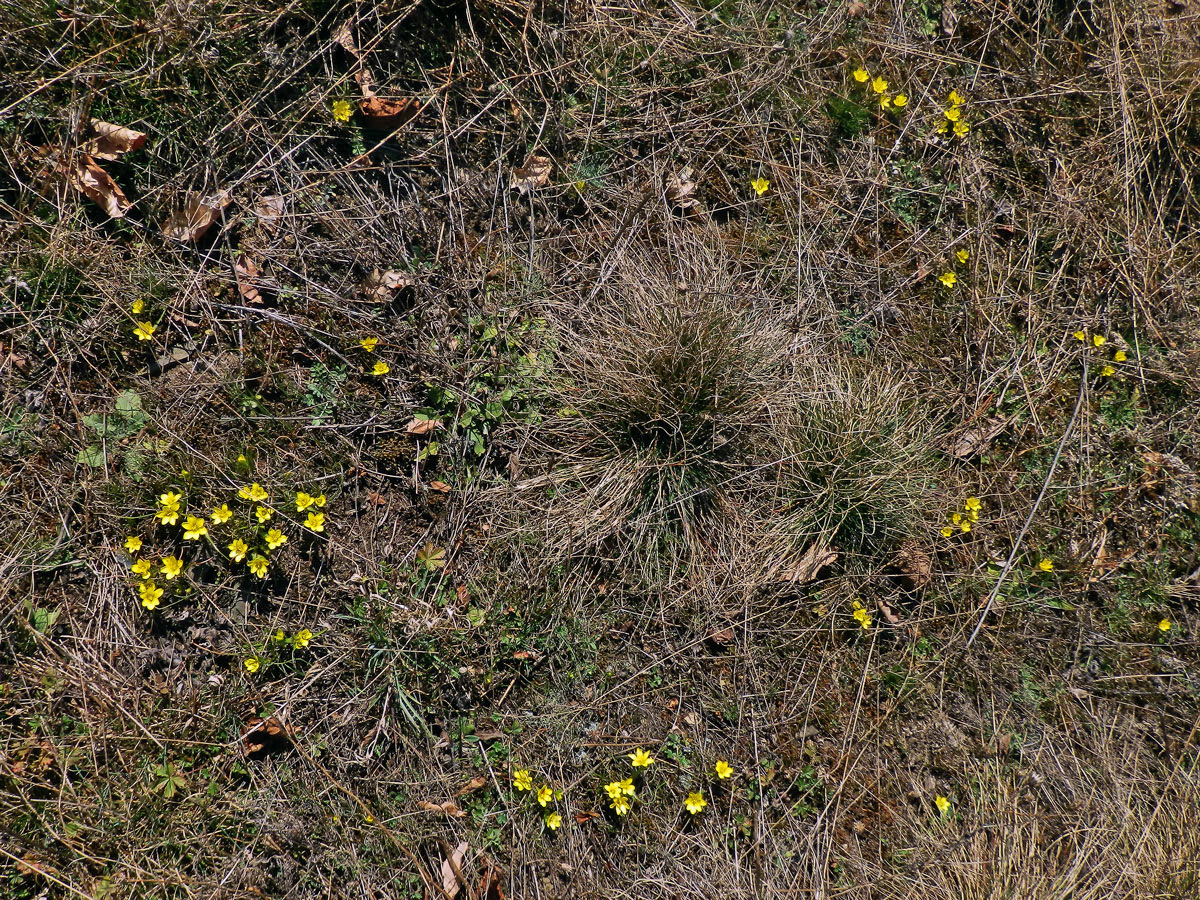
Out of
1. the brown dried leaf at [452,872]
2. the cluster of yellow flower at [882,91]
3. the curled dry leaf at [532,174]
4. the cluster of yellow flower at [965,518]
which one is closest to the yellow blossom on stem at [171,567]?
the brown dried leaf at [452,872]

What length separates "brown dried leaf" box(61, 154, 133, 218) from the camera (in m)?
2.58

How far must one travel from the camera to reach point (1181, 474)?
326cm

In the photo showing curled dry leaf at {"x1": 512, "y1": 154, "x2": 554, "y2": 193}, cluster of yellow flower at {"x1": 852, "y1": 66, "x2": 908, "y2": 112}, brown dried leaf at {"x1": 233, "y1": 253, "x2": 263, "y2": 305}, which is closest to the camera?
brown dried leaf at {"x1": 233, "y1": 253, "x2": 263, "y2": 305}

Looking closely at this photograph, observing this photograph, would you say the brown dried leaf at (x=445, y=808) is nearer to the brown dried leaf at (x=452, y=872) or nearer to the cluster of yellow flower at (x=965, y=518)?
the brown dried leaf at (x=452, y=872)

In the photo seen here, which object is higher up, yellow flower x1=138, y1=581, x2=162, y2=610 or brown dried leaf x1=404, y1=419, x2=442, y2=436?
brown dried leaf x1=404, y1=419, x2=442, y2=436

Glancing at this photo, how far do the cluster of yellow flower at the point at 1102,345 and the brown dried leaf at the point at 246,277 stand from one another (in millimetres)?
3542

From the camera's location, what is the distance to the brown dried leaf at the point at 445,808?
2.61m

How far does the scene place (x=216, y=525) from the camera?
2.58 metres

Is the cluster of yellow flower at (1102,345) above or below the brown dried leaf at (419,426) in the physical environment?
below

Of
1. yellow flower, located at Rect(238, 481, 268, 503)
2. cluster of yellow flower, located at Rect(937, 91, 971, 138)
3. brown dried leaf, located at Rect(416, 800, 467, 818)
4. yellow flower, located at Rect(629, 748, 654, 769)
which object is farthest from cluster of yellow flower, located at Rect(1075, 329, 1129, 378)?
yellow flower, located at Rect(238, 481, 268, 503)

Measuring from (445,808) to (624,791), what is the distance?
2.18 ft

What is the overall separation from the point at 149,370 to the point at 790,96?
286cm

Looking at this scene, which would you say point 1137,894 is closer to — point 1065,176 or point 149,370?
point 1065,176

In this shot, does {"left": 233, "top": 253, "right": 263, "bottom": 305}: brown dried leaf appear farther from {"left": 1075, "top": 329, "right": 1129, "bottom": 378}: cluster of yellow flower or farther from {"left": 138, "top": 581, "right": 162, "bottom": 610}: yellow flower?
{"left": 1075, "top": 329, "right": 1129, "bottom": 378}: cluster of yellow flower
